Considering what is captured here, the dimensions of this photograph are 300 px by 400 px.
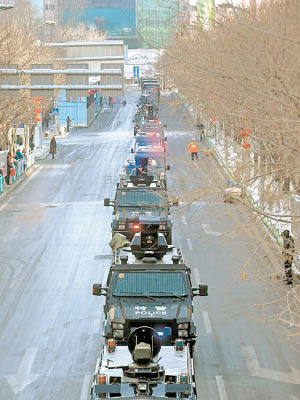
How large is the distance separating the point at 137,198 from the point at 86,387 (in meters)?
15.7

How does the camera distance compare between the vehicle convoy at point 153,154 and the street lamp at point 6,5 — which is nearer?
the street lamp at point 6,5

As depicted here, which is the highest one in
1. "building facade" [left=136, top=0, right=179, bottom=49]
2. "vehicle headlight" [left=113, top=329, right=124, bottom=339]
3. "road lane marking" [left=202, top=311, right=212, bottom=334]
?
"building facade" [left=136, top=0, right=179, bottom=49]

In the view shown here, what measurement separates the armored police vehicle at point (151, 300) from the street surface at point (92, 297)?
3.38ft

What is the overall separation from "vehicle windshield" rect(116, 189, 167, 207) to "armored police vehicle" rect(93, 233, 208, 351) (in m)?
11.5

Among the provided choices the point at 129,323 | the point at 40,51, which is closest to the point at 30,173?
the point at 40,51

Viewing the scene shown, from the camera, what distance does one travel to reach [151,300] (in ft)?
68.0

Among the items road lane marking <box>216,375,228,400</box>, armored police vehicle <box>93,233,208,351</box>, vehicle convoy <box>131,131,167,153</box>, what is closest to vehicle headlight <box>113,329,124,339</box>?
armored police vehicle <box>93,233,208,351</box>

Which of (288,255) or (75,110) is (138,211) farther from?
(75,110)

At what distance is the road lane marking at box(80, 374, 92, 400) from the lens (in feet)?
61.6

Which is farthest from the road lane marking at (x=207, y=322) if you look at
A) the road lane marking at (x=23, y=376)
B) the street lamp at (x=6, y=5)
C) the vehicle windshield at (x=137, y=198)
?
the street lamp at (x=6, y=5)

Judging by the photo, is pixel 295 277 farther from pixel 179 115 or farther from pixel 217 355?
pixel 179 115

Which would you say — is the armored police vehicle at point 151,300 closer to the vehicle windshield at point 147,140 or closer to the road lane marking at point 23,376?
the road lane marking at point 23,376

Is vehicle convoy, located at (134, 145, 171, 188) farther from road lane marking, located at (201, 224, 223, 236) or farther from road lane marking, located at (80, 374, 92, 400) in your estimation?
road lane marking, located at (80, 374, 92, 400)

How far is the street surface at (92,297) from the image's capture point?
1942 cm
